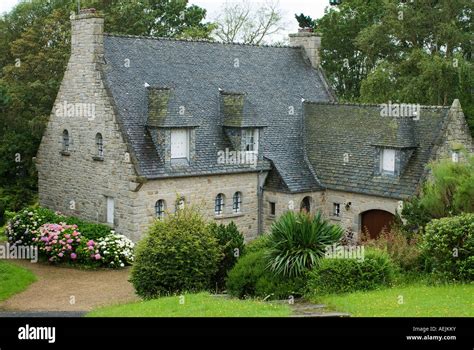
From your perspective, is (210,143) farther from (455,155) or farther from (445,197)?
(445,197)

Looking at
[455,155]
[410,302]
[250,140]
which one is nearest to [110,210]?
[250,140]

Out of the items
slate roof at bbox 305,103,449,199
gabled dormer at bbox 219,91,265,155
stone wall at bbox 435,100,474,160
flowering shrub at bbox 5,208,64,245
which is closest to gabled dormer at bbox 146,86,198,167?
gabled dormer at bbox 219,91,265,155

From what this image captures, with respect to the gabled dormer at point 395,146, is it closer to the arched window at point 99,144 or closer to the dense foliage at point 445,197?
the dense foliage at point 445,197

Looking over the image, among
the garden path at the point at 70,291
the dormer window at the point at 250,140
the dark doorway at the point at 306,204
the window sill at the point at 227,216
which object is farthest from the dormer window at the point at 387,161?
the garden path at the point at 70,291

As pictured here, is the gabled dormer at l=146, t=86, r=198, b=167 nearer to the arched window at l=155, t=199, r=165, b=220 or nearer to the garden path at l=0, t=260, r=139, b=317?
the arched window at l=155, t=199, r=165, b=220

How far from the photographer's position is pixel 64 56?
44.2 metres

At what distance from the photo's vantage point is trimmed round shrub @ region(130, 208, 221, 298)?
70.1 feet

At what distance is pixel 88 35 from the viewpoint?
29734mm

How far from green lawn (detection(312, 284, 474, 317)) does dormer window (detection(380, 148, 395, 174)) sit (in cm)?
1110

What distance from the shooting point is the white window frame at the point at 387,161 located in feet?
98.2

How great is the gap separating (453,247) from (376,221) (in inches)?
415

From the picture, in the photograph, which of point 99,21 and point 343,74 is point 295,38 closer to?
point 99,21

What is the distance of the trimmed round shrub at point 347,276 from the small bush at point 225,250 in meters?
3.80

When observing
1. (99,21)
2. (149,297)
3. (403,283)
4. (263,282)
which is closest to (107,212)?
(99,21)
